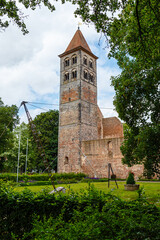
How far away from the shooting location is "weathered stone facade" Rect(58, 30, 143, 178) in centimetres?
2764

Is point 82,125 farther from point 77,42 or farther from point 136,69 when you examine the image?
point 136,69

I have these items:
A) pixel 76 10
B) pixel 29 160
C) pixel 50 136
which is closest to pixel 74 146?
pixel 50 136

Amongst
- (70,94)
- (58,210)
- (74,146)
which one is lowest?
(58,210)

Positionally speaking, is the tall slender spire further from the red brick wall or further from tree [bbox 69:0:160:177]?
tree [bbox 69:0:160:177]

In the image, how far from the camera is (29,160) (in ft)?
121

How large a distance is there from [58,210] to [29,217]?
0.63m

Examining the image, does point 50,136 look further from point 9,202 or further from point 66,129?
point 9,202

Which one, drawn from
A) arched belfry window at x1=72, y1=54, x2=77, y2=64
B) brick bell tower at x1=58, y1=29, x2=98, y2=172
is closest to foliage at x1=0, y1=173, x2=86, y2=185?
brick bell tower at x1=58, y1=29, x2=98, y2=172

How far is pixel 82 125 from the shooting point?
30.5 meters

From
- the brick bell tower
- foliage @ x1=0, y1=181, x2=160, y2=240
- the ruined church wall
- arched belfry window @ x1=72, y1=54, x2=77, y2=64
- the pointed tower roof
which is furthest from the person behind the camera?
arched belfry window @ x1=72, y1=54, x2=77, y2=64

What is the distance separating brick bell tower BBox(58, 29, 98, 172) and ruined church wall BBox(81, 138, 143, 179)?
119 centimetres

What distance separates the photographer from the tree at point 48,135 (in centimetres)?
3469

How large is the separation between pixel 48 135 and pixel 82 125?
869 cm

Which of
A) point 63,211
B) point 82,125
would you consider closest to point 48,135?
point 82,125
